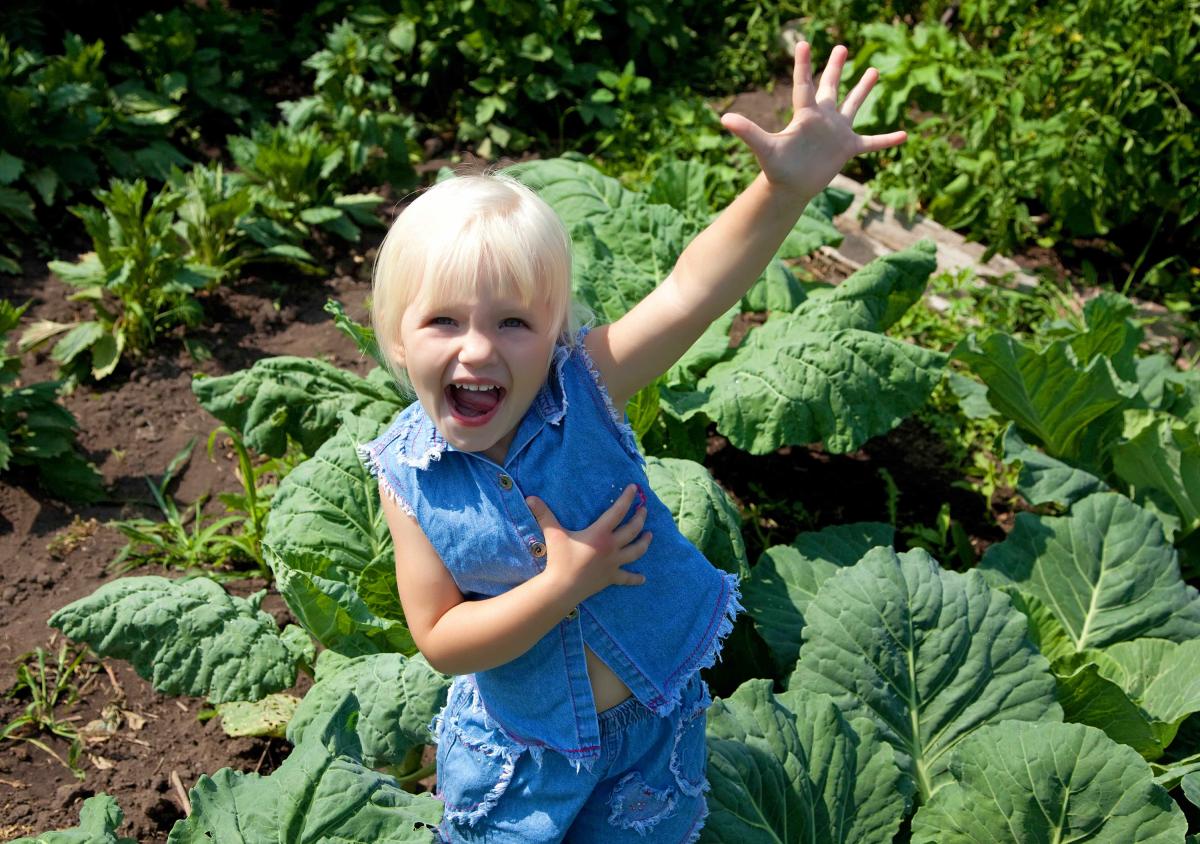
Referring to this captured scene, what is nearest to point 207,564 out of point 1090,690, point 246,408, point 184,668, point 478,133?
point 246,408

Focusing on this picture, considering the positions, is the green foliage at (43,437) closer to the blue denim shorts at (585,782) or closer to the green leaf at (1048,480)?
the blue denim shorts at (585,782)

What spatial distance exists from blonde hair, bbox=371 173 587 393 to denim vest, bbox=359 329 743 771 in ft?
0.54

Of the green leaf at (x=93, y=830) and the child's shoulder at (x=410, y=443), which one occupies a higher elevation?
the child's shoulder at (x=410, y=443)

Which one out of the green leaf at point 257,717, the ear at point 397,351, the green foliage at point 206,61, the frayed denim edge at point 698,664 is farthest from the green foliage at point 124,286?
the frayed denim edge at point 698,664

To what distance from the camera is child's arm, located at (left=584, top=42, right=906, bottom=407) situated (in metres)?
1.72

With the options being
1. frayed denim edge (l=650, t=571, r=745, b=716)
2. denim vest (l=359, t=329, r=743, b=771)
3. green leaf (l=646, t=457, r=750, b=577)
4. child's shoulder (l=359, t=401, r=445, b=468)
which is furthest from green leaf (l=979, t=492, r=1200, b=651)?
child's shoulder (l=359, t=401, r=445, b=468)

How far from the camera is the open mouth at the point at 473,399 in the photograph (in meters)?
1.73

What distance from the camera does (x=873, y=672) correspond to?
8.54ft

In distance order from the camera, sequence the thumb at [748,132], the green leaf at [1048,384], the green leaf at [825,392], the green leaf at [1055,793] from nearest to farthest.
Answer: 1. the thumb at [748,132]
2. the green leaf at [1055,793]
3. the green leaf at [825,392]
4. the green leaf at [1048,384]

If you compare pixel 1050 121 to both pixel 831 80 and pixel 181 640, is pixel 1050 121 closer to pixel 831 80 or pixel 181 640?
pixel 831 80

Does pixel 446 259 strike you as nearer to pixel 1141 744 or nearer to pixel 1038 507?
pixel 1141 744

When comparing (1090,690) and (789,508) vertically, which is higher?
(1090,690)

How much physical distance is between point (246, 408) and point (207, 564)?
51 centimetres

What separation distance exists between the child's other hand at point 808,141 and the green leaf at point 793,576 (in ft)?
4.48
